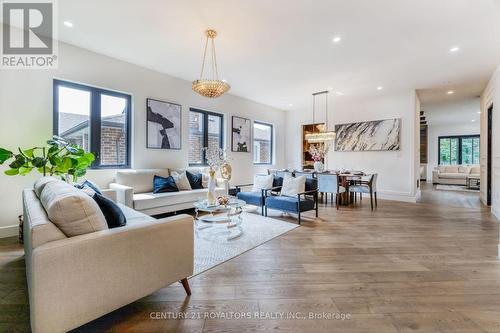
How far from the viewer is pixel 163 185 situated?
4.46 m

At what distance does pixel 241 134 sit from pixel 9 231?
5.21 m

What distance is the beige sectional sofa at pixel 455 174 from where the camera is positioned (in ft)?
31.0

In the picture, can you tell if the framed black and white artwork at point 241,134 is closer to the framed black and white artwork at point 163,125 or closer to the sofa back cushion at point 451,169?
the framed black and white artwork at point 163,125

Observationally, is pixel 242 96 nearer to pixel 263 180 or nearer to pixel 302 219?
pixel 263 180

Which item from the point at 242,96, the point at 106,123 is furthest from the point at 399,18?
the point at 106,123

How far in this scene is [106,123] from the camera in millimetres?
4434

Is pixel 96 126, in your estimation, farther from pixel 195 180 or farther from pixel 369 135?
pixel 369 135

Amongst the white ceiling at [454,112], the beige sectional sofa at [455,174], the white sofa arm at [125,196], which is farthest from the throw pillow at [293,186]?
the beige sectional sofa at [455,174]

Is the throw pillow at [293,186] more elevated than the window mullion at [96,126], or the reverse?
the window mullion at [96,126]

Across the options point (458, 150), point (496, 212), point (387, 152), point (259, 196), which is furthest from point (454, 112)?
point (259, 196)

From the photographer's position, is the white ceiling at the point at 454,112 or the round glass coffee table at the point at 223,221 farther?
→ the white ceiling at the point at 454,112

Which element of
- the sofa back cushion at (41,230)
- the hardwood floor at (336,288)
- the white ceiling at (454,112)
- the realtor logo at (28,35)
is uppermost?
the white ceiling at (454,112)

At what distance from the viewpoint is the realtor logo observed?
303 centimetres

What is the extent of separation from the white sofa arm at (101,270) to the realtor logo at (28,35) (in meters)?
3.22
